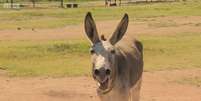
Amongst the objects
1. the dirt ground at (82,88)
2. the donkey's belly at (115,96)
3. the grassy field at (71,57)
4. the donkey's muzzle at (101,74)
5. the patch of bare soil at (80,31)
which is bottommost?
the patch of bare soil at (80,31)

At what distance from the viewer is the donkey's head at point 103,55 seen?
5.25 meters

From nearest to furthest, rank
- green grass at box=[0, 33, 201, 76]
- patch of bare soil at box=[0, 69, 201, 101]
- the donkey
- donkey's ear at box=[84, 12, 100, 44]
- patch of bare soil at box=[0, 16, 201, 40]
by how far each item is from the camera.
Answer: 1. the donkey
2. donkey's ear at box=[84, 12, 100, 44]
3. patch of bare soil at box=[0, 69, 201, 101]
4. green grass at box=[0, 33, 201, 76]
5. patch of bare soil at box=[0, 16, 201, 40]

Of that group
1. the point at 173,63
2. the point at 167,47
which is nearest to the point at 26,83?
the point at 173,63

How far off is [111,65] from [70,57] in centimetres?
1298

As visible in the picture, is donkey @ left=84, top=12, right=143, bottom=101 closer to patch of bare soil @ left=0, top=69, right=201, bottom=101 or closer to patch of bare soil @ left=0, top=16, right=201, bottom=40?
patch of bare soil @ left=0, top=69, right=201, bottom=101

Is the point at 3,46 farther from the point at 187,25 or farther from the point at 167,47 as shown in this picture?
the point at 187,25

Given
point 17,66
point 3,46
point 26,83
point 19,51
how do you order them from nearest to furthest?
point 26,83 → point 17,66 → point 19,51 → point 3,46

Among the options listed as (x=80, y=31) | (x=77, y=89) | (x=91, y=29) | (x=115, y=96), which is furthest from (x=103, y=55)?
(x=80, y=31)

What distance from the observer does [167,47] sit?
68.1 feet

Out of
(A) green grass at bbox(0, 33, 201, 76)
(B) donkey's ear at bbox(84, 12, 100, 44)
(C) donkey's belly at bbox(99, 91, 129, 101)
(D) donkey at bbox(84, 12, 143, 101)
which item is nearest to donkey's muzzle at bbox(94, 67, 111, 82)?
(D) donkey at bbox(84, 12, 143, 101)

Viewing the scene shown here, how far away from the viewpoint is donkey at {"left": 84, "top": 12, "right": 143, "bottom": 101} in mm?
5312

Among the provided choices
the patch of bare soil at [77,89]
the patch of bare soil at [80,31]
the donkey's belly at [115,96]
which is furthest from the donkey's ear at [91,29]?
the patch of bare soil at [80,31]

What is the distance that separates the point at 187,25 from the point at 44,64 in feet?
52.6

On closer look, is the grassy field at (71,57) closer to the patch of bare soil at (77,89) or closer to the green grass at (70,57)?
the green grass at (70,57)
